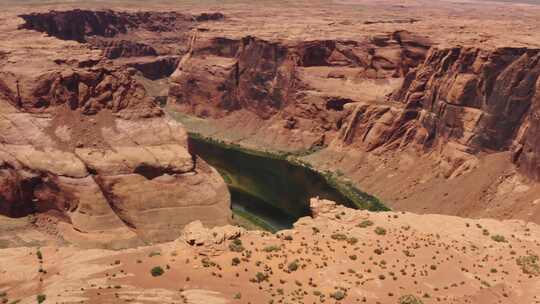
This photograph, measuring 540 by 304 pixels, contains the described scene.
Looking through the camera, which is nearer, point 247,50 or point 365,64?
point 365,64

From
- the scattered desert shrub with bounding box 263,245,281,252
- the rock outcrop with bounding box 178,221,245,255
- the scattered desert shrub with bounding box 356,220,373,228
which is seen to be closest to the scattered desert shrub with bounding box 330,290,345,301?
the scattered desert shrub with bounding box 263,245,281,252

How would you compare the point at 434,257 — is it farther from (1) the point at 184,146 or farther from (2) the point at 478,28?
(2) the point at 478,28

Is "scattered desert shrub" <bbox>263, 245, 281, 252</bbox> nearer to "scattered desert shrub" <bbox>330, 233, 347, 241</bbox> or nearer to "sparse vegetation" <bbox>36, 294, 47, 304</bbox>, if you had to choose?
"scattered desert shrub" <bbox>330, 233, 347, 241</bbox>

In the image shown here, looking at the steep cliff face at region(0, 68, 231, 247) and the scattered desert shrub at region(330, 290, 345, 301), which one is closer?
the scattered desert shrub at region(330, 290, 345, 301)

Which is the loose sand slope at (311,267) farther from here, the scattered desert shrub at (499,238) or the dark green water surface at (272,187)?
the dark green water surface at (272,187)

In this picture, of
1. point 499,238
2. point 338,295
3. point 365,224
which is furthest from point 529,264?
point 338,295

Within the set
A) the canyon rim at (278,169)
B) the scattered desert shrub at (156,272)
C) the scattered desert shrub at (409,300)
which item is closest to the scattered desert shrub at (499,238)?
the canyon rim at (278,169)

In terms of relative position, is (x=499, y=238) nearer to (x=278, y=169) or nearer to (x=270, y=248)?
(x=270, y=248)

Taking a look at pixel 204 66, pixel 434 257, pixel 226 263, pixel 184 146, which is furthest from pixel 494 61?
pixel 204 66
